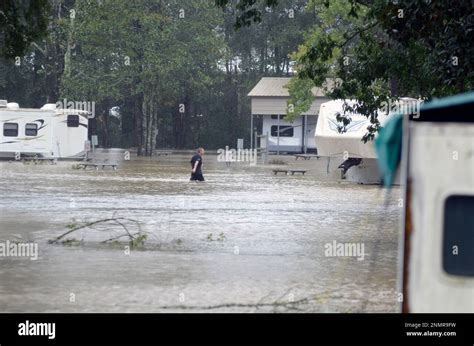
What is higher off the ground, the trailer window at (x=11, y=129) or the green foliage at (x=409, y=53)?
the green foliage at (x=409, y=53)

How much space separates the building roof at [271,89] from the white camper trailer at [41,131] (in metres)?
24.2

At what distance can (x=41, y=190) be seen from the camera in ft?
104

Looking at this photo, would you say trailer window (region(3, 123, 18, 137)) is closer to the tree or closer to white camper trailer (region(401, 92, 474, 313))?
the tree

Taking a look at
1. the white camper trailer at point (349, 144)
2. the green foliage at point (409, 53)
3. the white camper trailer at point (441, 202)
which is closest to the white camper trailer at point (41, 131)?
the white camper trailer at point (349, 144)

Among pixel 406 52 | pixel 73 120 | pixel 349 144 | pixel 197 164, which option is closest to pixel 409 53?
pixel 406 52

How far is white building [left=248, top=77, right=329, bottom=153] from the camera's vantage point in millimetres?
77438

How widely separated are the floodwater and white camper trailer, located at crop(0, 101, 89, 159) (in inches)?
752

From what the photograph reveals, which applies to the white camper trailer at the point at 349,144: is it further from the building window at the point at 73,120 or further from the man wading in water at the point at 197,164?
the building window at the point at 73,120

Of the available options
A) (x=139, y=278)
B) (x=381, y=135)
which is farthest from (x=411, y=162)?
(x=139, y=278)

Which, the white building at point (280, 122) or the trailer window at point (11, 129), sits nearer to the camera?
the trailer window at point (11, 129)

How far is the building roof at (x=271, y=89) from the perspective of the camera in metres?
77.4

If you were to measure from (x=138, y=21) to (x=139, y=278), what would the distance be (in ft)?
173

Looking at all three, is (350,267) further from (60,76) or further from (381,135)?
(60,76)

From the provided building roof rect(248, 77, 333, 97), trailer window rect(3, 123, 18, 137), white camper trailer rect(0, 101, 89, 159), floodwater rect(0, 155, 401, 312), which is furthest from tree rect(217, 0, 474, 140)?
building roof rect(248, 77, 333, 97)
